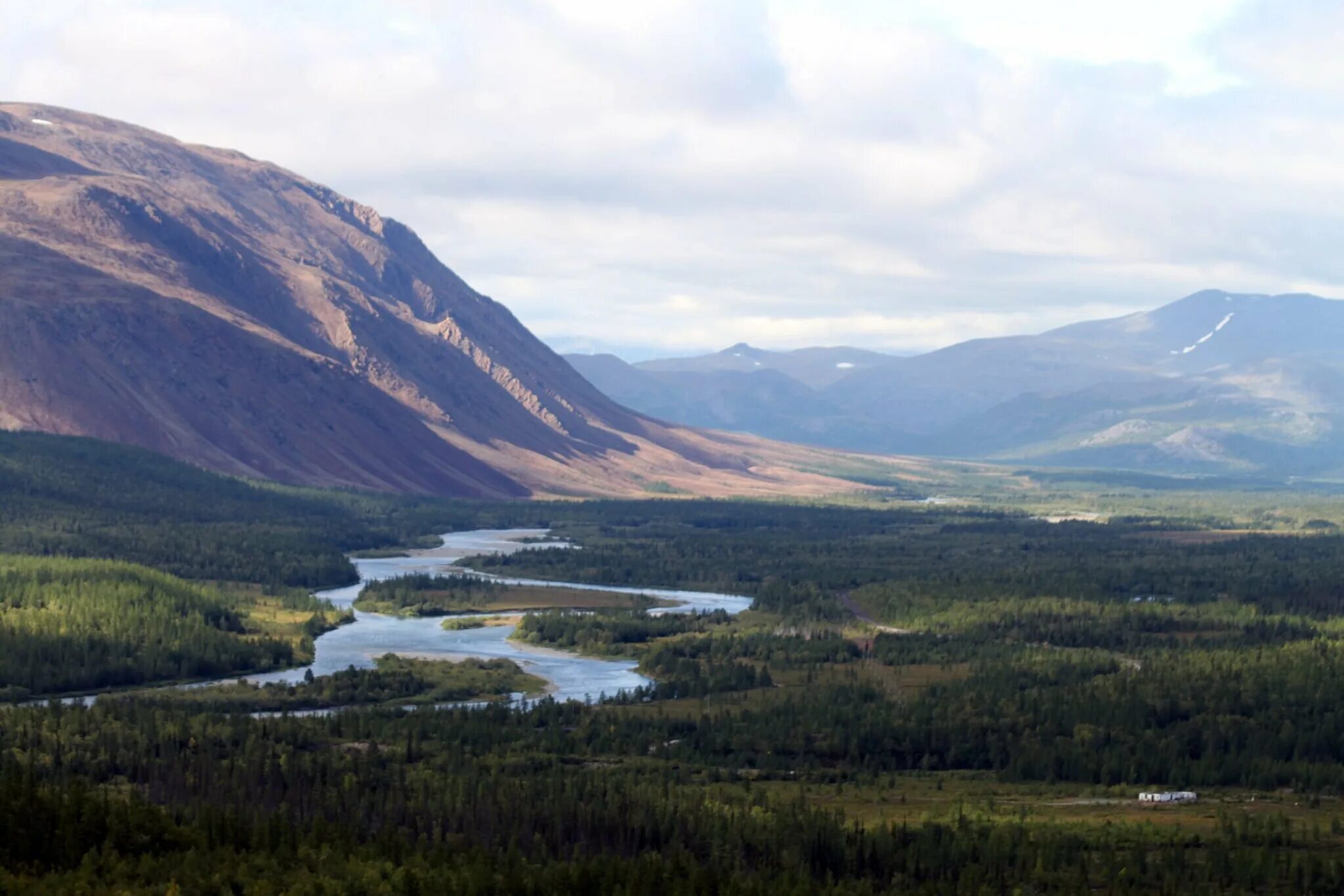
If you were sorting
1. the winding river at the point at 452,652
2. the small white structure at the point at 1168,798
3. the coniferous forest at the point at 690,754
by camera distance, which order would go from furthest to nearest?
the winding river at the point at 452,652 < the small white structure at the point at 1168,798 < the coniferous forest at the point at 690,754

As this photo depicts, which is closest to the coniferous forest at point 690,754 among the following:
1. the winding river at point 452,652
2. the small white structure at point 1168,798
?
the small white structure at point 1168,798

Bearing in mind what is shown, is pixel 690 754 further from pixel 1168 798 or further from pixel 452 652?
pixel 452 652

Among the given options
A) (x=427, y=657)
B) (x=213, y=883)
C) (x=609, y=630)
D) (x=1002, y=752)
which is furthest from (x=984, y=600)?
(x=213, y=883)

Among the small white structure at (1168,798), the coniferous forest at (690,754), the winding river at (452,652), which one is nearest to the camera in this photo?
the coniferous forest at (690,754)

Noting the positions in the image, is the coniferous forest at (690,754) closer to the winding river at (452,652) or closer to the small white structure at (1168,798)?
the small white structure at (1168,798)

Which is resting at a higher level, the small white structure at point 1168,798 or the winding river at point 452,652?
the small white structure at point 1168,798

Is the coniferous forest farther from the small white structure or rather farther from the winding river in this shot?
the winding river

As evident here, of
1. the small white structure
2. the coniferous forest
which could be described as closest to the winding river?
the coniferous forest

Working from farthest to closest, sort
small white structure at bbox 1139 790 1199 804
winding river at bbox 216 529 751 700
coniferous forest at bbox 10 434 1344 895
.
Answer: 1. winding river at bbox 216 529 751 700
2. small white structure at bbox 1139 790 1199 804
3. coniferous forest at bbox 10 434 1344 895
